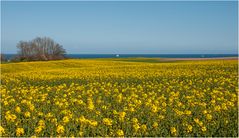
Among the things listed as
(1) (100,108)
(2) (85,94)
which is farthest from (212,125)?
(2) (85,94)

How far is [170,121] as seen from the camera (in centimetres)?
840

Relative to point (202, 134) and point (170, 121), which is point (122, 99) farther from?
point (202, 134)

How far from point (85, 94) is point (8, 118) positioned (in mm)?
4994

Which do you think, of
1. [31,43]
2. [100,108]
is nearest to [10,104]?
[100,108]

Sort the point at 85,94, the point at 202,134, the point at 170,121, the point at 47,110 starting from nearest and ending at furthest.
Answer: the point at 202,134
the point at 170,121
the point at 47,110
the point at 85,94

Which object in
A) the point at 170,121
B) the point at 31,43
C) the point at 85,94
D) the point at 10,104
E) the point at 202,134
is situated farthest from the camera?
the point at 31,43

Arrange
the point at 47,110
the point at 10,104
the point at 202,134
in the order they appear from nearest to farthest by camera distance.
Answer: the point at 202,134
the point at 47,110
the point at 10,104

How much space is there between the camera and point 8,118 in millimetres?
8070

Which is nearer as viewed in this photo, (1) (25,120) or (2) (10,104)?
(1) (25,120)

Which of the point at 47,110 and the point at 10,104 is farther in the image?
the point at 10,104

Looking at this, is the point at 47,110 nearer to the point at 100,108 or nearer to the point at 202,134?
the point at 100,108

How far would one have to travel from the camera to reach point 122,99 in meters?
11.4

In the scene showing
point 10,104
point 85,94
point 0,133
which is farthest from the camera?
point 85,94

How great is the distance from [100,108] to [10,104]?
3.03m
